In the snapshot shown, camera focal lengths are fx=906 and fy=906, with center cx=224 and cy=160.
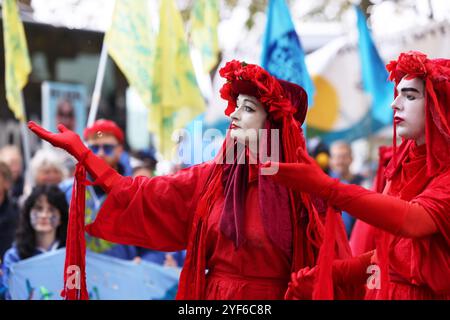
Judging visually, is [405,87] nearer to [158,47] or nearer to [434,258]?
[434,258]

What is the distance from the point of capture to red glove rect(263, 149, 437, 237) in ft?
11.7

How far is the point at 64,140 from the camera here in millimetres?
4348

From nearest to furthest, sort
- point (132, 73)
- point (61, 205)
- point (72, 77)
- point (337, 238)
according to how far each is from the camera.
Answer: point (337, 238)
point (61, 205)
point (132, 73)
point (72, 77)

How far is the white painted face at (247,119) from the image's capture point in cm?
443

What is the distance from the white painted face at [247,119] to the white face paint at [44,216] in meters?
2.35

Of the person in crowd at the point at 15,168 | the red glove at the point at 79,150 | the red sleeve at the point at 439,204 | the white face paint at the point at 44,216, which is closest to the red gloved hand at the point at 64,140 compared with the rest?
the red glove at the point at 79,150

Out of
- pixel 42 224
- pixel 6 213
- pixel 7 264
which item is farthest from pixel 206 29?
pixel 7 264

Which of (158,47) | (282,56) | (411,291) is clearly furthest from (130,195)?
(158,47)

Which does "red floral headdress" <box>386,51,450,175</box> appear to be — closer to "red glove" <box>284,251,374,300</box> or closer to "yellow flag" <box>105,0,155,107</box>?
"red glove" <box>284,251,374,300</box>

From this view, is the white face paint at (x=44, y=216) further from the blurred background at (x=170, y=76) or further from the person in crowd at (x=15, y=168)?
the person in crowd at (x=15, y=168)

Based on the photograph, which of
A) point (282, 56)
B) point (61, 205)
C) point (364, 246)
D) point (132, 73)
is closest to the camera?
point (364, 246)

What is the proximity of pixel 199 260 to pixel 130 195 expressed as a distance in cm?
50
